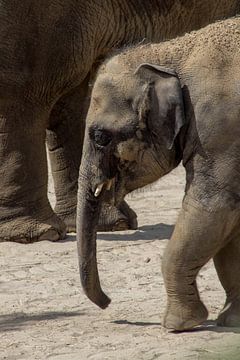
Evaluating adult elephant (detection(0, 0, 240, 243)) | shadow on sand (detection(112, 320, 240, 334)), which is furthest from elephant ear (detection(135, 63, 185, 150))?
adult elephant (detection(0, 0, 240, 243))

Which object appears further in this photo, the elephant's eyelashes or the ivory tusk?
the ivory tusk

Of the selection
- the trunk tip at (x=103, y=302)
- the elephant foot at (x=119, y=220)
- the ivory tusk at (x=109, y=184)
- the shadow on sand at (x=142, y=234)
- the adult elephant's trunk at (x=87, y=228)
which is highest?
the ivory tusk at (x=109, y=184)

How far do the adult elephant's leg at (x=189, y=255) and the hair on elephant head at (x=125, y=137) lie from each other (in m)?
0.28

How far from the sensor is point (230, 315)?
6777 millimetres

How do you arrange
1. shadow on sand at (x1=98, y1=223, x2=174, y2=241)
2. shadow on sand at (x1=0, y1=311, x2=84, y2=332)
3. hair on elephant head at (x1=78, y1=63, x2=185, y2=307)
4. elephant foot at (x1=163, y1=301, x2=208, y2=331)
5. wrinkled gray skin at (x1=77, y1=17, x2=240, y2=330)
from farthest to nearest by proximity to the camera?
shadow on sand at (x1=98, y1=223, x2=174, y2=241) → shadow on sand at (x1=0, y1=311, x2=84, y2=332) → elephant foot at (x1=163, y1=301, x2=208, y2=331) → hair on elephant head at (x1=78, y1=63, x2=185, y2=307) → wrinkled gray skin at (x1=77, y1=17, x2=240, y2=330)

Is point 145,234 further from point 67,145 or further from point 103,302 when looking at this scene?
point 103,302

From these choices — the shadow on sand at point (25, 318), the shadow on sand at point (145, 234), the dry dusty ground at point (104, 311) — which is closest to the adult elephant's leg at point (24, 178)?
the dry dusty ground at point (104, 311)

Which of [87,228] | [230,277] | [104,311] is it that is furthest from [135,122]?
[104,311]

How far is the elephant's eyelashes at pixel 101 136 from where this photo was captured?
6.55 meters

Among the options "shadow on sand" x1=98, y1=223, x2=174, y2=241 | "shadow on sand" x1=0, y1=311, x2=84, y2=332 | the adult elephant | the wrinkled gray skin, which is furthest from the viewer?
"shadow on sand" x1=98, y1=223, x2=174, y2=241

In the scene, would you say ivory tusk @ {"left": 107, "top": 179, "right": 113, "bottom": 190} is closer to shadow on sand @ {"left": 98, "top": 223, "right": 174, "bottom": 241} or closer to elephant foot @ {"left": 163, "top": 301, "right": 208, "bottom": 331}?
elephant foot @ {"left": 163, "top": 301, "right": 208, "bottom": 331}

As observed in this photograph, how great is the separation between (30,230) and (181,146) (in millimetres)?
2727

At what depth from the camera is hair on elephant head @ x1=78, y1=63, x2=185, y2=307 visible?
6.48 m

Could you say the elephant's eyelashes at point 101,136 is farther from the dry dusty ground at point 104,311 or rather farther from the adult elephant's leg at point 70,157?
the adult elephant's leg at point 70,157
